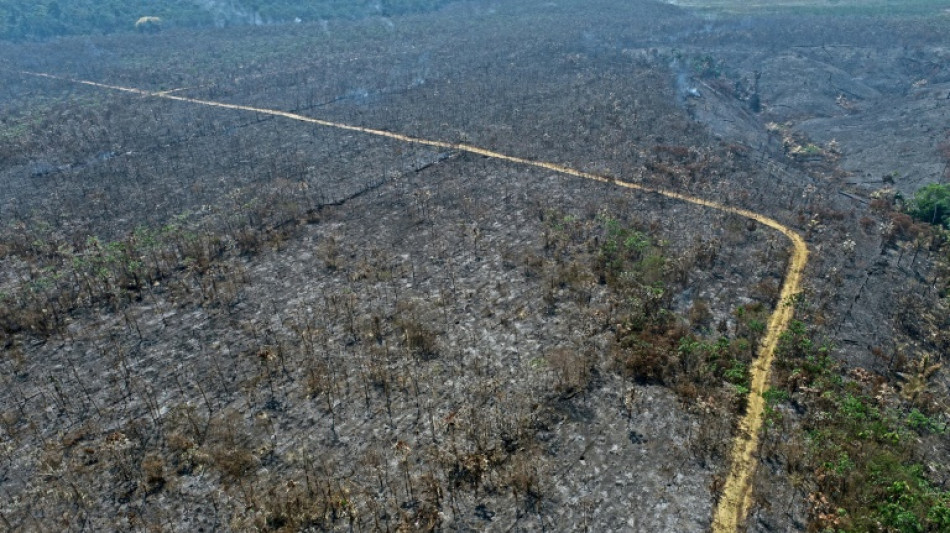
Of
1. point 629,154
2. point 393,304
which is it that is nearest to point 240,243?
point 393,304

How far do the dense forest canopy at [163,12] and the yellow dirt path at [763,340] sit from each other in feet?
171

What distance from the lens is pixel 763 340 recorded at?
22.2 metres

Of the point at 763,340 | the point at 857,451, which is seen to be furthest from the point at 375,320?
the point at 857,451

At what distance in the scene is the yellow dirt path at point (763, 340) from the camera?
1577cm

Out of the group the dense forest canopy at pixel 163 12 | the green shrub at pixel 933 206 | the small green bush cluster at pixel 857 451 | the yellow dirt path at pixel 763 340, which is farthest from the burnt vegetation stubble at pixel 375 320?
the dense forest canopy at pixel 163 12

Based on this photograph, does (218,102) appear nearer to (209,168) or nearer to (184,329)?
(209,168)

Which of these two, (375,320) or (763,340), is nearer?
(763,340)

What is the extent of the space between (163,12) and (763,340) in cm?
9287

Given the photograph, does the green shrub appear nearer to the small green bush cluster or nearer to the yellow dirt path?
the yellow dirt path

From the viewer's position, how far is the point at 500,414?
1848 cm

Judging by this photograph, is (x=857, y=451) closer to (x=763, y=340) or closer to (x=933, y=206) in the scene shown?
(x=763, y=340)

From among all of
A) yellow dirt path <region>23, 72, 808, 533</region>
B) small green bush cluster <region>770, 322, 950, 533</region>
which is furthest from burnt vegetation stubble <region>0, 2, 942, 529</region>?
small green bush cluster <region>770, 322, 950, 533</region>

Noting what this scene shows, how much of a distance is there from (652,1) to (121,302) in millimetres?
105472

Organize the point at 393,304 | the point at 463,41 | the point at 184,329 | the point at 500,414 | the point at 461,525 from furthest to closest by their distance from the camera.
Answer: the point at 463,41 < the point at 393,304 < the point at 184,329 < the point at 500,414 < the point at 461,525
